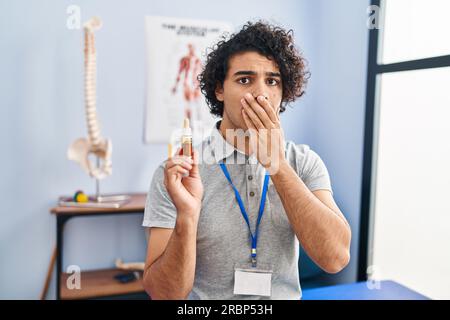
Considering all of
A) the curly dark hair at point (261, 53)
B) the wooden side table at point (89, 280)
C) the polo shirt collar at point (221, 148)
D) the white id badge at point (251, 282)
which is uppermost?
the curly dark hair at point (261, 53)

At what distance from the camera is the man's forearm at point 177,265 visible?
735 mm

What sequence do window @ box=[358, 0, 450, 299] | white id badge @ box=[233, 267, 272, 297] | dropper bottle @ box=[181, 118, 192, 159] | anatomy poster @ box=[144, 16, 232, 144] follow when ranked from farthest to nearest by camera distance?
1. anatomy poster @ box=[144, 16, 232, 144]
2. window @ box=[358, 0, 450, 299]
3. white id badge @ box=[233, 267, 272, 297]
4. dropper bottle @ box=[181, 118, 192, 159]

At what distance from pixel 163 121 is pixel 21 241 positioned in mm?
973

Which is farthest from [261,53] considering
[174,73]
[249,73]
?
[174,73]

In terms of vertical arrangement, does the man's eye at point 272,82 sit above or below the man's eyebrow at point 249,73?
below

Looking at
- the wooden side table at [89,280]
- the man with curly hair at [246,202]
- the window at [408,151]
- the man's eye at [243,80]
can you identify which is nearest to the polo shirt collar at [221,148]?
the man with curly hair at [246,202]

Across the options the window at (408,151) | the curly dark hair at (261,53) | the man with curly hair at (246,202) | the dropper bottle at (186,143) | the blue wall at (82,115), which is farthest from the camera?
the blue wall at (82,115)

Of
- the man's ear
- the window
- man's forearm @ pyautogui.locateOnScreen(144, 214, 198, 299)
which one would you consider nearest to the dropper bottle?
man's forearm @ pyautogui.locateOnScreen(144, 214, 198, 299)

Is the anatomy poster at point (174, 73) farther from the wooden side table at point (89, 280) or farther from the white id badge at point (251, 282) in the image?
the white id badge at point (251, 282)

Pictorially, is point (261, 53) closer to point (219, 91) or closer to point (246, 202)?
point (219, 91)

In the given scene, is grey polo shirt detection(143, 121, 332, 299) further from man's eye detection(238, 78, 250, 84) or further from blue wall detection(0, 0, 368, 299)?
blue wall detection(0, 0, 368, 299)

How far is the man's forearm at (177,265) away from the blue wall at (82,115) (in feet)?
4.54

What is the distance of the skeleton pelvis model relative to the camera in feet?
5.95

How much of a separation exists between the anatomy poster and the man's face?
3.81ft
